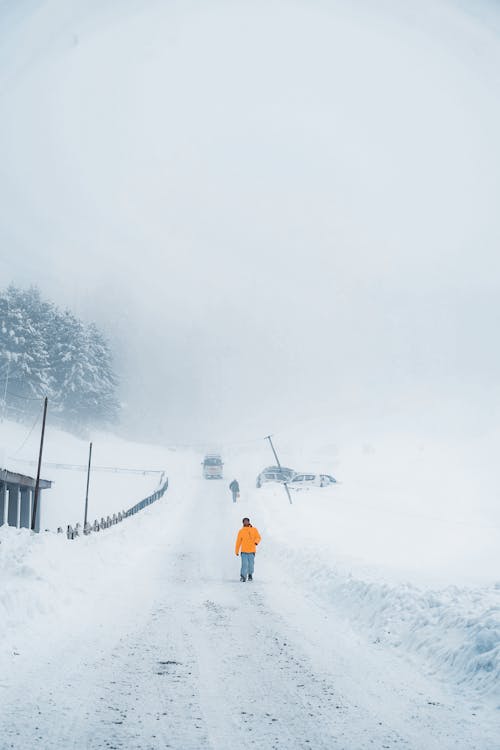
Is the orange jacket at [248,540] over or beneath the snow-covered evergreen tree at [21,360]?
beneath

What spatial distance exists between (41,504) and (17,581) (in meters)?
32.7

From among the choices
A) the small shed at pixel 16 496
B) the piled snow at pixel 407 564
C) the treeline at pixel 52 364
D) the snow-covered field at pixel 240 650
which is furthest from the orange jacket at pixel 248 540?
the treeline at pixel 52 364

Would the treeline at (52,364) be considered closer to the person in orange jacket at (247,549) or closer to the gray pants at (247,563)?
the person in orange jacket at (247,549)

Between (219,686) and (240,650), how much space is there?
176 cm

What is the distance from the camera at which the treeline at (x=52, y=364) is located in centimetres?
6800

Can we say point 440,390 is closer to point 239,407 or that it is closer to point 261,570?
point 239,407

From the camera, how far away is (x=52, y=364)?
248ft

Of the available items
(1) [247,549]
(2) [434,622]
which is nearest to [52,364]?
(1) [247,549]

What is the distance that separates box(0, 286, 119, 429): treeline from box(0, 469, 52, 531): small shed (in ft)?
115

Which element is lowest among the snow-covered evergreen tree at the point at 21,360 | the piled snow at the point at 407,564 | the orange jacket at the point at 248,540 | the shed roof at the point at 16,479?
the piled snow at the point at 407,564

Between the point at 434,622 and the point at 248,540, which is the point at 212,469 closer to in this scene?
the point at 248,540

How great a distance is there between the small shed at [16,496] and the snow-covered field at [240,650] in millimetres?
12913

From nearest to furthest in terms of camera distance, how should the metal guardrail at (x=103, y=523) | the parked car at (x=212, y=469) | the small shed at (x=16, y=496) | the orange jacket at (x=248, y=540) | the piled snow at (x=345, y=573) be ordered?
the piled snow at (x=345, y=573) → the orange jacket at (x=248, y=540) → the metal guardrail at (x=103, y=523) → the small shed at (x=16, y=496) → the parked car at (x=212, y=469)

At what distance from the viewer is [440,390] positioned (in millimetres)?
186375
